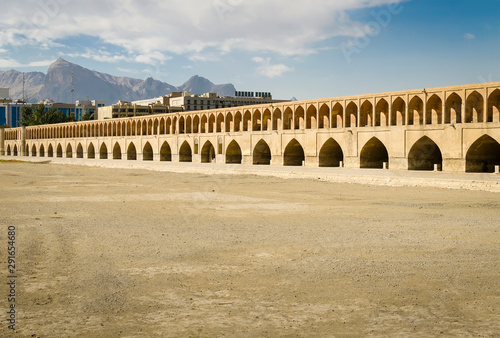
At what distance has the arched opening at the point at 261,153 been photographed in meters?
43.9

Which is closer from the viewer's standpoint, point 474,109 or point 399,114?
point 474,109

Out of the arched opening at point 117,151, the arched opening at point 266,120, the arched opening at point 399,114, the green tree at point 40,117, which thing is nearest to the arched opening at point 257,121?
the arched opening at point 266,120

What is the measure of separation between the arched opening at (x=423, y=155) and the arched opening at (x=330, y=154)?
7012mm

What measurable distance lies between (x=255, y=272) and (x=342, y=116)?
31.7m

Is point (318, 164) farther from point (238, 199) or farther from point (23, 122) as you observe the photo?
point (23, 122)

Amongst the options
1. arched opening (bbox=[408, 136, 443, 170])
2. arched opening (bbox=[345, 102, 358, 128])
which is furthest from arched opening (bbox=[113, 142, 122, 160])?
arched opening (bbox=[408, 136, 443, 170])

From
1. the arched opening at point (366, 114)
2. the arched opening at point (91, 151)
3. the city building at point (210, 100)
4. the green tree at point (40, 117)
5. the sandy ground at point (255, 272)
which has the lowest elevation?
the sandy ground at point (255, 272)

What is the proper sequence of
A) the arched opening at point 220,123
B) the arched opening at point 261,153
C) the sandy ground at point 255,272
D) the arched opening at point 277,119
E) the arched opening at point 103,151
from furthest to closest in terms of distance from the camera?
1. the arched opening at point 103,151
2. the arched opening at point 220,123
3. the arched opening at point 261,153
4. the arched opening at point 277,119
5. the sandy ground at point 255,272

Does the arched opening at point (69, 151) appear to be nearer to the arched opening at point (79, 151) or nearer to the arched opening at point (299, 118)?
the arched opening at point (79, 151)

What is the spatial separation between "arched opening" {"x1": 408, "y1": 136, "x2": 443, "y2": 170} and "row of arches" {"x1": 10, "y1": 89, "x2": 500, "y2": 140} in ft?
4.54

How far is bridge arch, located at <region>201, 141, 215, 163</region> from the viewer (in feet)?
167

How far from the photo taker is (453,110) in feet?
103

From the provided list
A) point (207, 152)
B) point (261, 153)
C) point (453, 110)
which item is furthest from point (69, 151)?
point (453, 110)

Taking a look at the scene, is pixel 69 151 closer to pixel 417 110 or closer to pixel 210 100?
pixel 210 100
